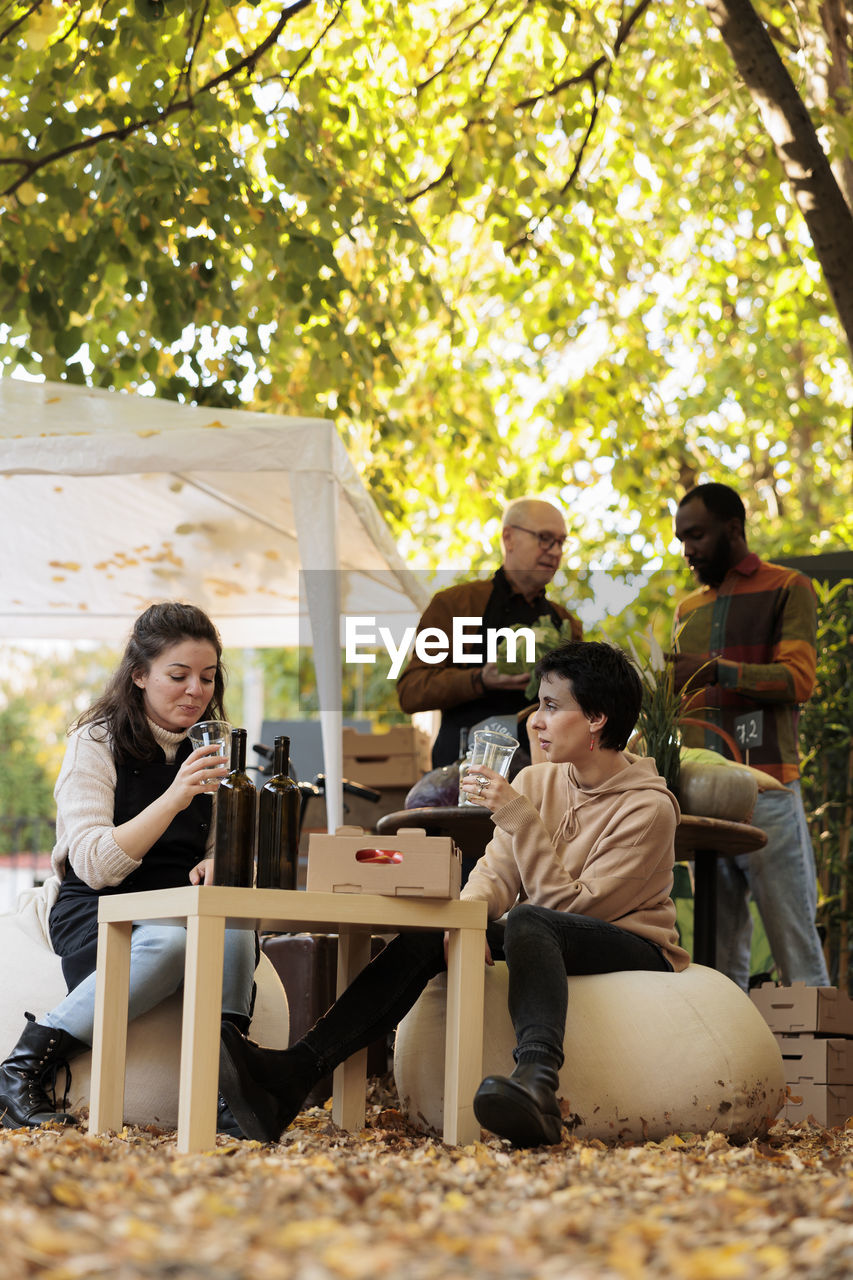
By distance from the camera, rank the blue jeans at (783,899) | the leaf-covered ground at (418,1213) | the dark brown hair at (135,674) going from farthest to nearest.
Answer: the blue jeans at (783,899)
the dark brown hair at (135,674)
the leaf-covered ground at (418,1213)

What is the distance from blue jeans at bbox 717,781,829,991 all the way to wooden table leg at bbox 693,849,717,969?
423mm

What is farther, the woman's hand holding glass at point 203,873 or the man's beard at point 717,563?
the man's beard at point 717,563

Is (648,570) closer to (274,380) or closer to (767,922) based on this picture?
(274,380)

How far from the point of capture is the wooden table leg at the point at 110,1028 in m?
3.24

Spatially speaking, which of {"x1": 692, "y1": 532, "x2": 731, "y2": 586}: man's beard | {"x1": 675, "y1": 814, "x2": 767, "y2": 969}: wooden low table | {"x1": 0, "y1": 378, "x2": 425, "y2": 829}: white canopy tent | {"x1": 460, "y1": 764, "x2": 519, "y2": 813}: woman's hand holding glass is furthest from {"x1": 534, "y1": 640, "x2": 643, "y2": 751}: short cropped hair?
{"x1": 0, "y1": 378, "x2": 425, "y2": 829}: white canopy tent

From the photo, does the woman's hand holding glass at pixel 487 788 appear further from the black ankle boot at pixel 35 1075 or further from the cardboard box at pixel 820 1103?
the cardboard box at pixel 820 1103

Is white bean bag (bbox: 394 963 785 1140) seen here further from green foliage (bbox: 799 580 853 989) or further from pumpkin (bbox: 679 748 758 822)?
green foliage (bbox: 799 580 853 989)

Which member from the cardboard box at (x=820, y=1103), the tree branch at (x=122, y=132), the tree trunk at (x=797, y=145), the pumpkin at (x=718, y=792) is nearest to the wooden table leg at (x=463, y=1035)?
the pumpkin at (x=718, y=792)

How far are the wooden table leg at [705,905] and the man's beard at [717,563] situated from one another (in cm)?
120

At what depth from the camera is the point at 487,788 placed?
132 inches

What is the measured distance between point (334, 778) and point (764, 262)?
26.2ft

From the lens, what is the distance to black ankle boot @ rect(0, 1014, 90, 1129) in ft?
11.0

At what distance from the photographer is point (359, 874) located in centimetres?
305

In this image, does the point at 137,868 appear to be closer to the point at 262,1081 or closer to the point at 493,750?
the point at 262,1081
